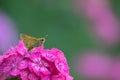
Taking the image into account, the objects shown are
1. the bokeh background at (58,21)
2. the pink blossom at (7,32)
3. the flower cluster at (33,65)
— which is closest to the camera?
the flower cluster at (33,65)

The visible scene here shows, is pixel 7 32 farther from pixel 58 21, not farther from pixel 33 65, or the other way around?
pixel 33 65

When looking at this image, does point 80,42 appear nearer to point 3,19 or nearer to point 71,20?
point 71,20

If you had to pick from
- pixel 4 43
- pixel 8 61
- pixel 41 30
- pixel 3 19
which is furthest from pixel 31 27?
pixel 8 61

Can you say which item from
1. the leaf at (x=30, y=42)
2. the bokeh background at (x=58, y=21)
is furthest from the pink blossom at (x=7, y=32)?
the leaf at (x=30, y=42)

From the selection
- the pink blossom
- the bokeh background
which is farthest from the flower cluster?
the bokeh background

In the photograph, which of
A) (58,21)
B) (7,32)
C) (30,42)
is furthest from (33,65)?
(58,21)

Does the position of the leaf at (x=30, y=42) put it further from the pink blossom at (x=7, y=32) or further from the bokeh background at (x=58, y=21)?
the bokeh background at (x=58, y=21)

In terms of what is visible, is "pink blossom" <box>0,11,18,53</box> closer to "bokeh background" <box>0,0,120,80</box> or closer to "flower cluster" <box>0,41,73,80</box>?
"bokeh background" <box>0,0,120,80</box>
